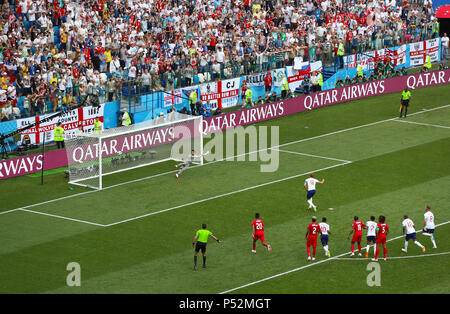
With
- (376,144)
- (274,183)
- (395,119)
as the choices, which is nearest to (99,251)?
(274,183)

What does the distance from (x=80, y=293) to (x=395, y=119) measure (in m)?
28.7

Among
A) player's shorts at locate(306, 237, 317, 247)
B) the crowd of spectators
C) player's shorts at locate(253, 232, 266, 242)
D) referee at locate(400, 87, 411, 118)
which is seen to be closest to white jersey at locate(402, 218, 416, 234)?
player's shorts at locate(306, 237, 317, 247)

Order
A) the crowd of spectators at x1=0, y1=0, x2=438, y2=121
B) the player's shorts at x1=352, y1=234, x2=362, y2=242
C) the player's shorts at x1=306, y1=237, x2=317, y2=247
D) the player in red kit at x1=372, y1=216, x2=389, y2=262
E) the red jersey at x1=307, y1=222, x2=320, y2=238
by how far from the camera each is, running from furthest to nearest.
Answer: the crowd of spectators at x1=0, y1=0, x2=438, y2=121, the player's shorts at x1=352, y1=234, x2=362, y2=242, the player's shorts at x1=306, y1=237, x2=317, y2=247, the red jersey at x1=307, y1=222, x2=320, y2=238, the player in red kit at x1=372, y1=216, x2=389, y2=262

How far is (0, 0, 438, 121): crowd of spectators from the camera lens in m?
46.1

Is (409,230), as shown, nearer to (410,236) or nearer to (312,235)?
(410,236)

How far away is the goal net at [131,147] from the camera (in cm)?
3934

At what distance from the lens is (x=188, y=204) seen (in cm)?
3612

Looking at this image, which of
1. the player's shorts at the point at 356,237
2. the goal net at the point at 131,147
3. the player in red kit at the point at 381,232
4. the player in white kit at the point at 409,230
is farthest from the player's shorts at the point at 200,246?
the goal net at the point at 131,147

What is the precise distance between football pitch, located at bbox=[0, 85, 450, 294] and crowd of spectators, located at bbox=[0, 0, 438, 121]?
718 centimetres

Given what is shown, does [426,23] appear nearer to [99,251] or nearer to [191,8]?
[191,8]

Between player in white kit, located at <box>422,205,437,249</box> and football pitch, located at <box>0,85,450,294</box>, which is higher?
player in white kit, located at <box>422,205,437,249</box>

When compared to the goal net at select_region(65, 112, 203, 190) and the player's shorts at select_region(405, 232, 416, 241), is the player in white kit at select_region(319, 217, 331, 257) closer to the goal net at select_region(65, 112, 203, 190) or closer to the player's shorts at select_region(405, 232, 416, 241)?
the player's shorts at select_region(405, 232, 416, 241)

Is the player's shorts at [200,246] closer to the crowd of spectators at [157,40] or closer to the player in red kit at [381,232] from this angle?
the player in red kit at [381,232]

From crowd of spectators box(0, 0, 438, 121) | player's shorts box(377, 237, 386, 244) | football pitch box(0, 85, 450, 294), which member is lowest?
football pitch box(0, 85, 450, 294)
